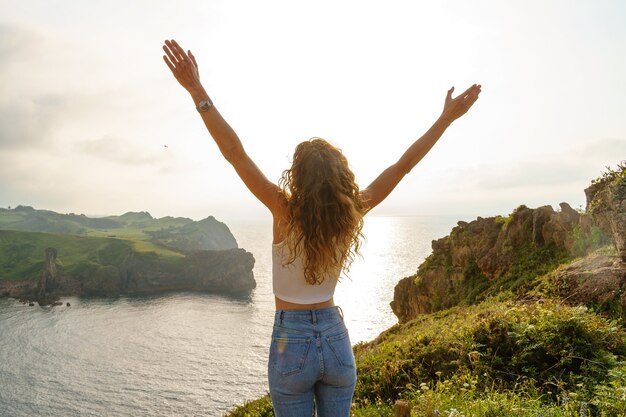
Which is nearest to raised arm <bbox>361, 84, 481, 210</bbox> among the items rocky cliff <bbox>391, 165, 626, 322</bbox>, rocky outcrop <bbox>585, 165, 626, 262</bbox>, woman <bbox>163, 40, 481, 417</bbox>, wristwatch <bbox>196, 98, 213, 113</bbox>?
woman <bbox>163, 40, 481, 417</bbox>


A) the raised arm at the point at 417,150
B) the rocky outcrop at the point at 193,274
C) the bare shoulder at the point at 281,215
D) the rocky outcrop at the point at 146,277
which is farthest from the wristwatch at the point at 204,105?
the rocky outcrop at the point at 193,274

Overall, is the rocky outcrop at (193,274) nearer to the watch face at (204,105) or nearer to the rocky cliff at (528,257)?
the rocky cliff at (528,257)

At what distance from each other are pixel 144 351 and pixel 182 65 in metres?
90.6

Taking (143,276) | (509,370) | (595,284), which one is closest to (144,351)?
(143,276)

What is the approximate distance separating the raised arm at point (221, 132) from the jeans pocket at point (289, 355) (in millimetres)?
863

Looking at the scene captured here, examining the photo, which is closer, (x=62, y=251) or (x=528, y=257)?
(x=528, y=257)

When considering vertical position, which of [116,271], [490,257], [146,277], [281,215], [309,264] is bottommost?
[146,277]

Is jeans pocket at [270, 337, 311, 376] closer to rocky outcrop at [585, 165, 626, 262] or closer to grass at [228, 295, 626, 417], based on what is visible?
grass at [228, 295, 626, 417]

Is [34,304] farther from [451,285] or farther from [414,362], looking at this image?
[414,362]

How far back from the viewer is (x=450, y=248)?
25344 millimetres

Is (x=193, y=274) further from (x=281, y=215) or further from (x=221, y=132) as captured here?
(x=281, y=215)

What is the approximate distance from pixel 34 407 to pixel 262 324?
1884 inches

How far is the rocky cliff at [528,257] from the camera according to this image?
10711 millimetres

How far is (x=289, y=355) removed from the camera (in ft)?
8.68
